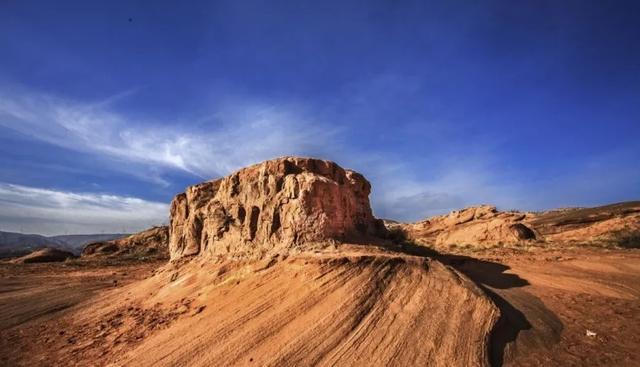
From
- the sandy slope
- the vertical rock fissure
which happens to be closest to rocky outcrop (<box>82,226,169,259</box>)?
the vertical rock fissure

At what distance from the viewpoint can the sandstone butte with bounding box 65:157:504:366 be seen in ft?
23.9

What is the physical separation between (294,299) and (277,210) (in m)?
3.51

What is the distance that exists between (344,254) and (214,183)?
7.92 m

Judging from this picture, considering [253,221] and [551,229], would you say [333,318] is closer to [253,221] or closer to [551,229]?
[253,221]

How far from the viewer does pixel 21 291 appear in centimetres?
1939

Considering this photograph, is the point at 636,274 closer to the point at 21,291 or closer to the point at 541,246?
the point at 541,246

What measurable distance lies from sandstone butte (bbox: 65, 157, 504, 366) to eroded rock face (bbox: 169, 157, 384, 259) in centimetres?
4

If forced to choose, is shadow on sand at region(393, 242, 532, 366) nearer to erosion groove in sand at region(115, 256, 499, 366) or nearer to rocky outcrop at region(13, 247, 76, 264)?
erosion groove in sand at region(115, 256, 499, 366)

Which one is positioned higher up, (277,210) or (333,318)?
(277,210)

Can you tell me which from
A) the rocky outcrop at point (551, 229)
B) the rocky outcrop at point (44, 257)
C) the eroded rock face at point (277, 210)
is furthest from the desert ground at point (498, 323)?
the rocky outcrop at point (44, 257)

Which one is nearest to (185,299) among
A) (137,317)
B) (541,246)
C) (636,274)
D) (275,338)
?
(137,317)

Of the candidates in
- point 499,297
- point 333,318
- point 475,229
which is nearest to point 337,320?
point 333,318

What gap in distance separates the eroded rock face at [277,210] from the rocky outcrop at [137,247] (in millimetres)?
25656

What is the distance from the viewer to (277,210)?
38.0ft
